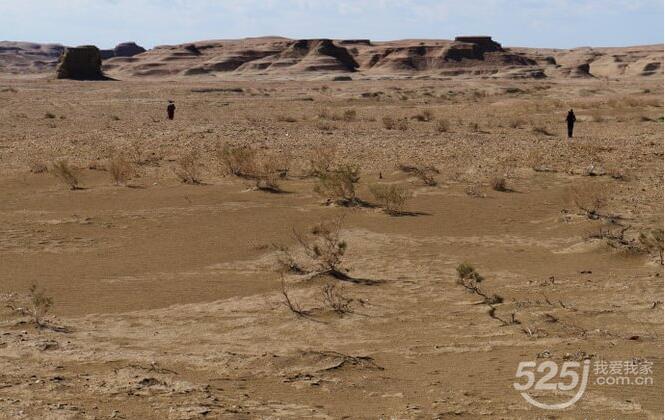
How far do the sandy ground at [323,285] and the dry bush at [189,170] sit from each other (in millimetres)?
214

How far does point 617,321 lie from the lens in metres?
8.88

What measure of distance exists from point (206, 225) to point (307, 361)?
7.34m

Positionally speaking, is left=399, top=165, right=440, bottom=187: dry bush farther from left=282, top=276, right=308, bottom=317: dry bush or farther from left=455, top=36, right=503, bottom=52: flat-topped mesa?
left=455, top=36, right=503, bottom=52: flat-topped mesa

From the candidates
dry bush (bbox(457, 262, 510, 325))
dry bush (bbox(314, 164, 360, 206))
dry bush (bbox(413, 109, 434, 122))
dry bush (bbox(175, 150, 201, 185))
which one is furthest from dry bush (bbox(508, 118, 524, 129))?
dry bush (bbox(457, 262, 510, 325))

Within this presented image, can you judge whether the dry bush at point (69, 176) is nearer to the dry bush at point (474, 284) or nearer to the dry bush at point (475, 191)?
the dry bush at point (475, 191)

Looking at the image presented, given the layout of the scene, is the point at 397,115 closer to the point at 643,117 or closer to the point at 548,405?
the point at 643,117

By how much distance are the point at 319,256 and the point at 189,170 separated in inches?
325

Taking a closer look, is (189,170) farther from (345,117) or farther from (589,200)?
(345,117)

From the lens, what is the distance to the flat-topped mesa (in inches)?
5005

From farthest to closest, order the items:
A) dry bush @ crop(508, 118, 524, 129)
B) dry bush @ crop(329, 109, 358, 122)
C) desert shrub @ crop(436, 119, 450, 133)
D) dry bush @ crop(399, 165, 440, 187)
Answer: dry bush @ crop(329, 109, 358, 122)
dry bush @ crop(508, 118, 524, 129)
desert shrub @ crop(436, 119, 450, 133)
dry bush @ crop(399, 165, 440, 187)

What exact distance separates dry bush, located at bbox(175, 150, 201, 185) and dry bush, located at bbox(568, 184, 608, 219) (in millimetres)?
8495

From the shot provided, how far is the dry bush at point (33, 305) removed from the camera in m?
9.23

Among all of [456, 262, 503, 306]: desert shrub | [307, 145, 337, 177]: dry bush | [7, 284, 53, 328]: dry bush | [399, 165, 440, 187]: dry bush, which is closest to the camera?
[7, 284, 53, 328]: dry bush

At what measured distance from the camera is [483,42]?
129m
